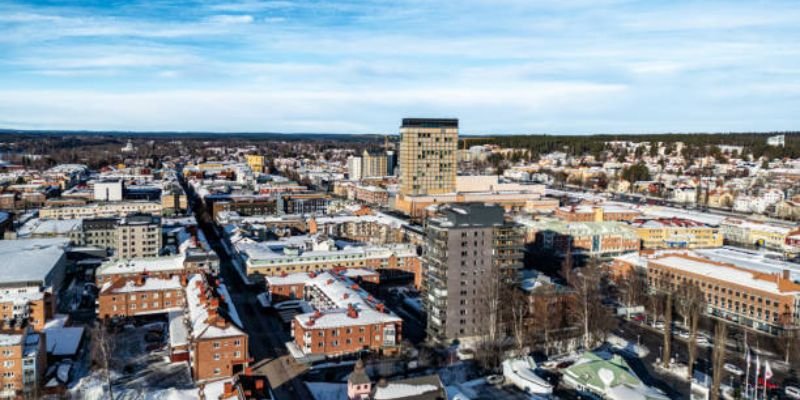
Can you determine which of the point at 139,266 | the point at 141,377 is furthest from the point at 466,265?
the point at 139,266

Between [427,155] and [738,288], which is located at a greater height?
[427,155]

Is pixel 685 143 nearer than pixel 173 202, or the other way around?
pixel 173 202

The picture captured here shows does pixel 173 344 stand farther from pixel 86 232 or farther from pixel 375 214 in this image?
pixel 375 214

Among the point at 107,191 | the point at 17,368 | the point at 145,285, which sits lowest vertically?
the point at 17,368

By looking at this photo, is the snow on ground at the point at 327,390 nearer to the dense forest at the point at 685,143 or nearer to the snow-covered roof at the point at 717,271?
the snow-covered roof at the point at 717,271

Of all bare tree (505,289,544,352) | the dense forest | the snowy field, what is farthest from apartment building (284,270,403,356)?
the dense forest

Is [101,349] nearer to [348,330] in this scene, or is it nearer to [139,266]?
[348,330]

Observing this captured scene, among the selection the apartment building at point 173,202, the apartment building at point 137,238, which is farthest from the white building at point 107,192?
the apartment building at point 137,238
